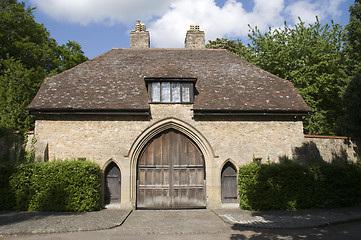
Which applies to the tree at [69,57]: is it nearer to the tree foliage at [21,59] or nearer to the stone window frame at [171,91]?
the tree foliage at [21,59]

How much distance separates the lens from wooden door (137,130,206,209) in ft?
39.7

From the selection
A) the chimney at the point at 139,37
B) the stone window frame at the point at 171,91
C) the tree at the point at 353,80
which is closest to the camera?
the stone window frame at the point at 171,91

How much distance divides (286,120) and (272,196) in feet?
12.6

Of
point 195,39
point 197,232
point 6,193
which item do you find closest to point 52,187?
point 6,193

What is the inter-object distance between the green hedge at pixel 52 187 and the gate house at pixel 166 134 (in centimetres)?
117

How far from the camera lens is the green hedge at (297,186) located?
10.9 metres

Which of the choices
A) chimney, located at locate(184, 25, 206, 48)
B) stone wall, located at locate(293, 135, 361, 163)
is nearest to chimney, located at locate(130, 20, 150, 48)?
chimney, located at locate(184, 25, 206, 48)

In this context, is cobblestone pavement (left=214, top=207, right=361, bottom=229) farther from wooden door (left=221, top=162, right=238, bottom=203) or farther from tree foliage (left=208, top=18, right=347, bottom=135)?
tree foliage (left=208, top=18, right=347, bottom=135)

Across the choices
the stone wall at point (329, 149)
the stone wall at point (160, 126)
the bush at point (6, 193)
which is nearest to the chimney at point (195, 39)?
the stone wall at point (160, 126)

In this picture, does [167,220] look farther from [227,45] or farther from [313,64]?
[227,45]

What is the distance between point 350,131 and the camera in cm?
1366

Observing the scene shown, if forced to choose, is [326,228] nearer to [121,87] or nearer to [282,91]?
[282,91]

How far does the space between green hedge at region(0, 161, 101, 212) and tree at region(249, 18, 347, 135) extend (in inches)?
627

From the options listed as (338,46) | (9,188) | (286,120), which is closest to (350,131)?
(286,120)
